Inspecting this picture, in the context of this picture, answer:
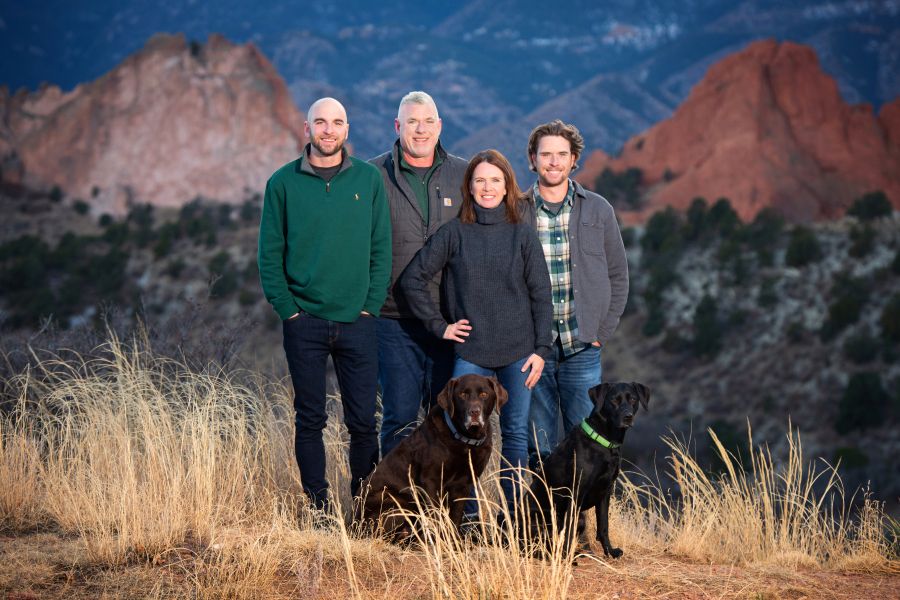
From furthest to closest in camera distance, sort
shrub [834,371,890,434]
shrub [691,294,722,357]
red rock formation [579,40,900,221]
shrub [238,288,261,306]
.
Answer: red rock formation [579,40,900,221] < shrub [238,288,261,306] < shrub [691,294,722,357] < shrub [834,371,890,434]

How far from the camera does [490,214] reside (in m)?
4.55

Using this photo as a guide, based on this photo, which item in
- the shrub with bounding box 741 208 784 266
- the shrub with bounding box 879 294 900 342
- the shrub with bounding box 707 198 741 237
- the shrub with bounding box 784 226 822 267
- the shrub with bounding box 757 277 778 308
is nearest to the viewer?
the shrub with bounding box 879 294 900 342

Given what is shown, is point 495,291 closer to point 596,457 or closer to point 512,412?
point 512,412

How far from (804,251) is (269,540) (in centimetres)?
3564

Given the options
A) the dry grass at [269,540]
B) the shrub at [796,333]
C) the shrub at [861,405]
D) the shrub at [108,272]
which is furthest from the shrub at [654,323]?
the dry grass at [269,540]

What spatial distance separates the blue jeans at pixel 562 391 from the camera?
4.80 metres

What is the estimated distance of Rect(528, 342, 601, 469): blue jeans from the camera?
4797 mm

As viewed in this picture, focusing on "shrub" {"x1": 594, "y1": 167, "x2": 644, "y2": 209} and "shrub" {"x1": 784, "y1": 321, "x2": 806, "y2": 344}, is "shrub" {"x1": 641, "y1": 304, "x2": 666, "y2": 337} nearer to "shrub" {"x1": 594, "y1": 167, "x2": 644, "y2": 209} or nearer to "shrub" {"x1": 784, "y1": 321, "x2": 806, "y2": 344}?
"shrub" {"x1": 784, "y1": 321, "x2": 806, "y2": 344}

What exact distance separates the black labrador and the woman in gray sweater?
0.28m

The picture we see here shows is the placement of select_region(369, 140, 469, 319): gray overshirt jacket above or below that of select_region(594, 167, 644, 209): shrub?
below

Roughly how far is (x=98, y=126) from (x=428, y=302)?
7086 cm

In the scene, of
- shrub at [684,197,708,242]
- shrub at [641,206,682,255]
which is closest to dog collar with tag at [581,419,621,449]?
shrub at [641,206,682,255]

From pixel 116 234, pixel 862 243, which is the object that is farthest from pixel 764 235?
pixel 116 234

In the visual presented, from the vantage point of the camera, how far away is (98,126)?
69.0 meters
